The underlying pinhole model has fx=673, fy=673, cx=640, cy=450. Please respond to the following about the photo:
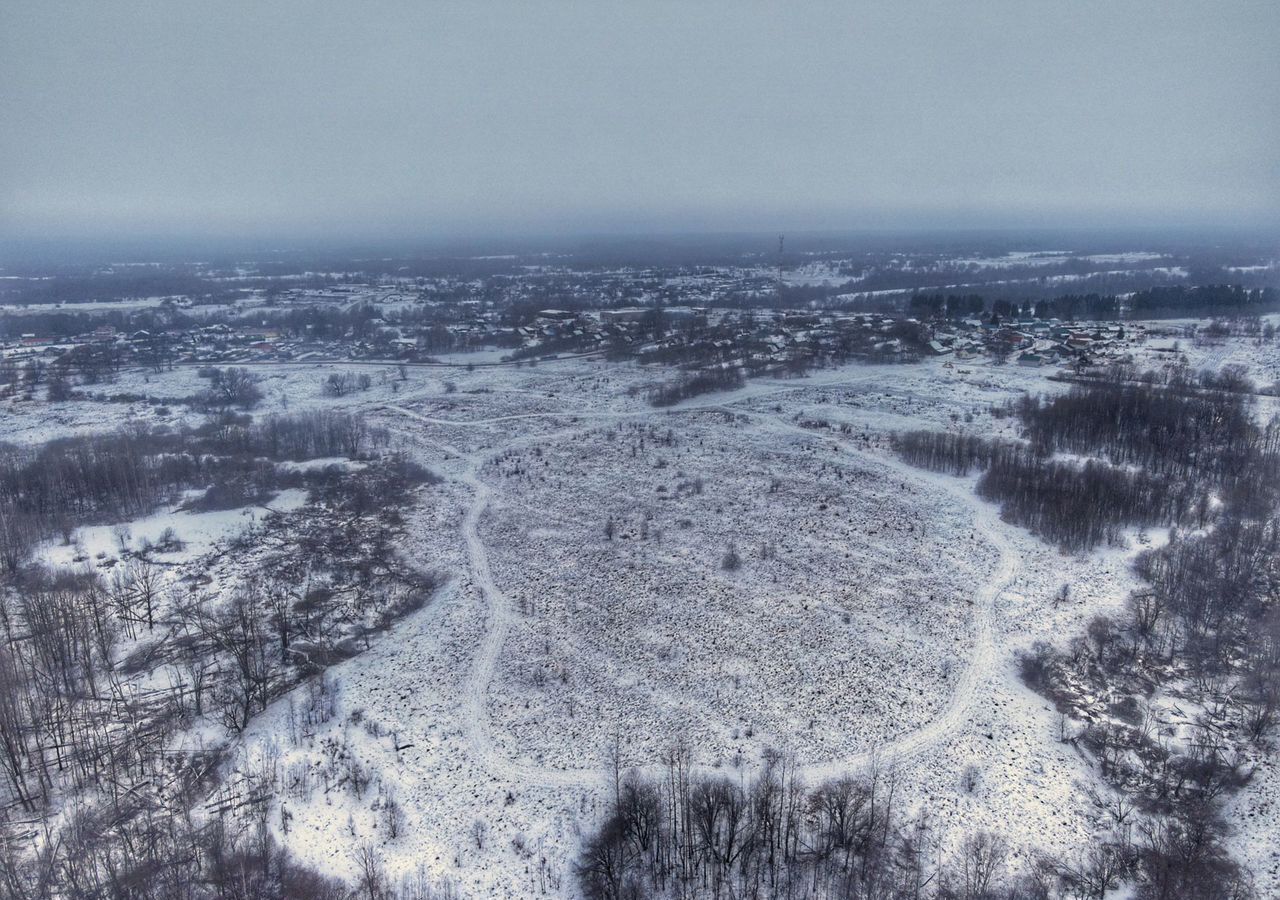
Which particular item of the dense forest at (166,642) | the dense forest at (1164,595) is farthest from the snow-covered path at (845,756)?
the dense forest at (166,642)

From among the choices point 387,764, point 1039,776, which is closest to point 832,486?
point 1039,776

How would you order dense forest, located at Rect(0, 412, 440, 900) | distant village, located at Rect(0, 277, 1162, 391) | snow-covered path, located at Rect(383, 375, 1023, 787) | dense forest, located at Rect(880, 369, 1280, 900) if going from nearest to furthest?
dense forest, located at Rect(0, 412, 440, 900) < dense forest, located at Rect(880, 369, 1280, 900) < snow-covered path, located at Rect(383, 375, 1023, 787) < distant village, located at Rect(0, 277, 1162, 391)

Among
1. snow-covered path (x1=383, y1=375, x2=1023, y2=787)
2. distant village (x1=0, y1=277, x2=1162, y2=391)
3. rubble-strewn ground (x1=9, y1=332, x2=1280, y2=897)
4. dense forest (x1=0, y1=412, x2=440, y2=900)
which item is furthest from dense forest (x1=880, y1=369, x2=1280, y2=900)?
distant village (x1=0, y1=277, x2=1162, y2=391)

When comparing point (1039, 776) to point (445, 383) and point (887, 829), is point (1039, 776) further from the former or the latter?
point (445, 383)

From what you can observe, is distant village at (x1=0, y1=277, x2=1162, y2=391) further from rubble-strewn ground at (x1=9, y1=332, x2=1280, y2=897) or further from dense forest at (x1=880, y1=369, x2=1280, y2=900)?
rubble-strewn ground at (x1=9, y1=332, x2=1280, y2=897)

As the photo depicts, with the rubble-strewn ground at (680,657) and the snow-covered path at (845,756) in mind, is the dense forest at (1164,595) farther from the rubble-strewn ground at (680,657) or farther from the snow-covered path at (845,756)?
the snow-covered path at (845,756)

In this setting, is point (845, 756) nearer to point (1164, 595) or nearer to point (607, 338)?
point (1164, 595)
